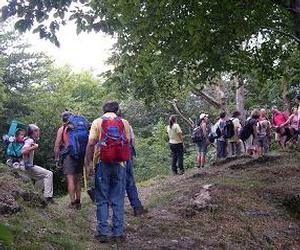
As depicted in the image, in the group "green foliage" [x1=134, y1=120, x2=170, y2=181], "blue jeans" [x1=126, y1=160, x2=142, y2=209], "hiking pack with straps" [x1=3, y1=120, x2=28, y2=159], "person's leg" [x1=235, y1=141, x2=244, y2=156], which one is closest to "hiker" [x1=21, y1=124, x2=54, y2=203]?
"hiking pack with straps" [x1=3, y1=120, x2=28, y2=159]

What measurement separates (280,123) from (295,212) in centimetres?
631

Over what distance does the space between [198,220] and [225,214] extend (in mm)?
600

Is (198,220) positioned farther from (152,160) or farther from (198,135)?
(152,160)

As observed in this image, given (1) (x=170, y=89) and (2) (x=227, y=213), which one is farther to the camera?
(1) (x=170, y=89)

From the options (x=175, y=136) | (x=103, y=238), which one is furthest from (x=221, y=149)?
(x=103, y=238)

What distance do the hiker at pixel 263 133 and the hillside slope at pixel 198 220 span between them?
289 centimetres

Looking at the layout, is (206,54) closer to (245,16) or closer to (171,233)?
(245,16)

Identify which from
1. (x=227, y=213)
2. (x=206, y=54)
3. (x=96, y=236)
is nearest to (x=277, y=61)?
(x=206, y=54)

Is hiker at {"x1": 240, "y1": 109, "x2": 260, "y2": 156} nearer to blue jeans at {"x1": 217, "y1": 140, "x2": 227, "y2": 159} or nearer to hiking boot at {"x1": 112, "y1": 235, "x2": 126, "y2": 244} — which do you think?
blue jeans at {"x1": 217, "y1": 140, "x2": 227, "y2": 159}

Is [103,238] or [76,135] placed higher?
[76,135]

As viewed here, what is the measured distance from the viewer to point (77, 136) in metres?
8.42

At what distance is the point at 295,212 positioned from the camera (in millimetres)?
8945

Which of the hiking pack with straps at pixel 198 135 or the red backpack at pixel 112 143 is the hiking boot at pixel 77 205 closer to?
the red backpack at pixel 112 143

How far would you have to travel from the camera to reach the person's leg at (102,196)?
651 cm
